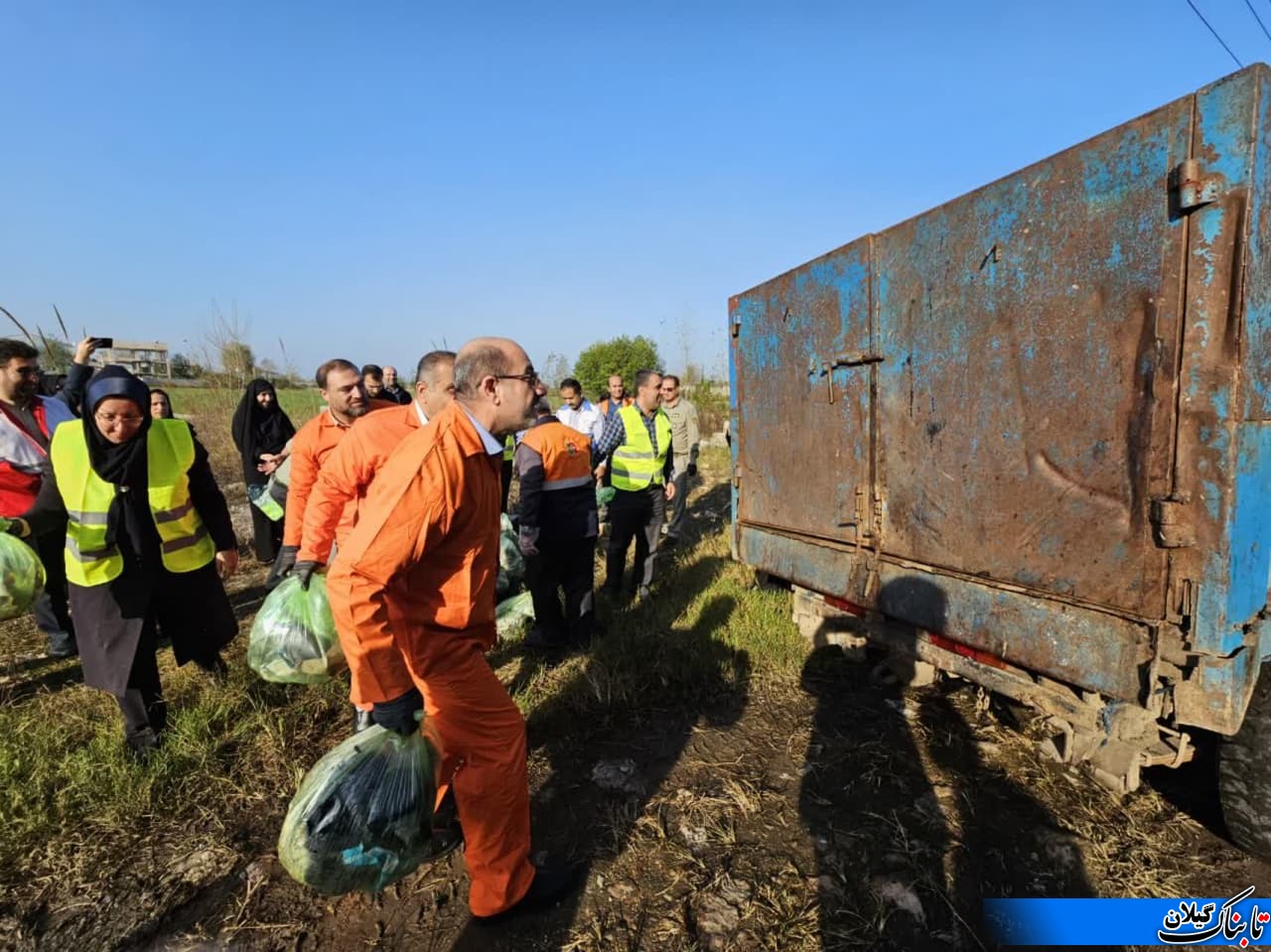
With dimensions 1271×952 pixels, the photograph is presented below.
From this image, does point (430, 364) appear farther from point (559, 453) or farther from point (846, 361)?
point (846, 361)

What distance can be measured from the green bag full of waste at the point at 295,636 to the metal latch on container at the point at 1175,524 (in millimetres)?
3215

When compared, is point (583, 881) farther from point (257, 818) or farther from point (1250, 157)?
point (1250, 157)

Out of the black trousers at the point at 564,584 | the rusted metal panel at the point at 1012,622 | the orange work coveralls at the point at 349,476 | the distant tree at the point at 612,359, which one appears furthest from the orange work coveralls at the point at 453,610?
the distant tree at the point at 612,359

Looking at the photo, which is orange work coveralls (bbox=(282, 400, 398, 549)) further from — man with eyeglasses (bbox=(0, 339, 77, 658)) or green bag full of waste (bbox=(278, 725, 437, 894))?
man with eyeglasses (bbox=(0, 339, 77, 658))

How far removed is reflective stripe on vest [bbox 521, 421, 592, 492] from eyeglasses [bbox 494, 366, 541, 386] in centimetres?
188

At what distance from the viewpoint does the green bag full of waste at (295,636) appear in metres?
2.91

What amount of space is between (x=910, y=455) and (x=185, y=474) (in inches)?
139

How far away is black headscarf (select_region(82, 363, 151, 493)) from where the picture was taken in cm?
274

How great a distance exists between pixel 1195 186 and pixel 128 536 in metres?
4.22

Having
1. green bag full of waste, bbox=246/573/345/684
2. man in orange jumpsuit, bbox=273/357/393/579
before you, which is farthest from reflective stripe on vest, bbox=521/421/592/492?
green bag full of waste, bbox=246/573/345/684

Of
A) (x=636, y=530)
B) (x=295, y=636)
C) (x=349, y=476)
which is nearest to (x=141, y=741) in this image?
(x=295, y=636)

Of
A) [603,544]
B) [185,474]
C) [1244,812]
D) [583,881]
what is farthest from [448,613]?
[603,544]

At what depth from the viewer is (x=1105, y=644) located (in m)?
1.98

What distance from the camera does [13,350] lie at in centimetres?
372
